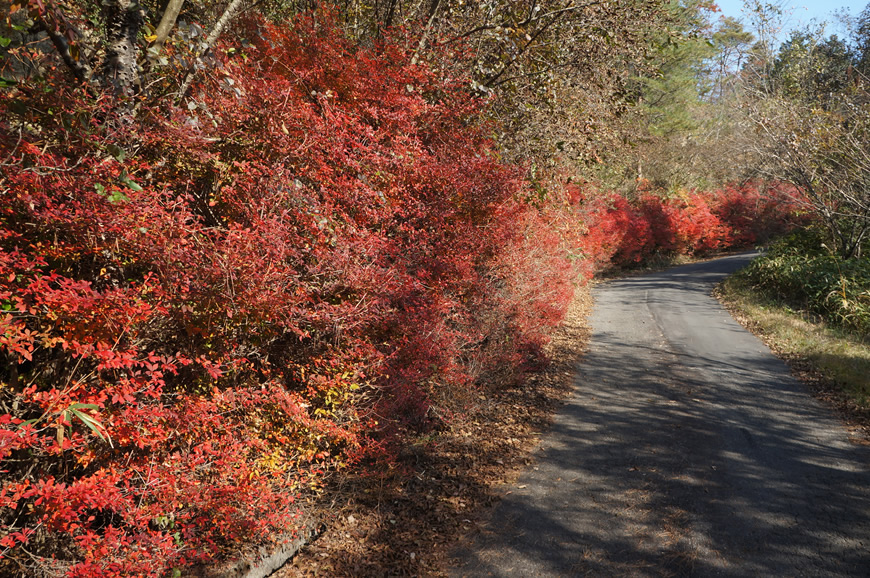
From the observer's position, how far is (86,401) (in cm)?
322

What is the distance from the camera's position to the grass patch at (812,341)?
8.39 metres

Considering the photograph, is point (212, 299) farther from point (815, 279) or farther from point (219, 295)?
point (815, 279)

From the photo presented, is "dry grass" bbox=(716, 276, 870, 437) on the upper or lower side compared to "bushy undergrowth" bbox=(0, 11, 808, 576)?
lower

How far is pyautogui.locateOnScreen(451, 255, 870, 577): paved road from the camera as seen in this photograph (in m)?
4.42

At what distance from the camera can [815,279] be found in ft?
45.5

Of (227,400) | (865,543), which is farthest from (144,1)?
(865,543)

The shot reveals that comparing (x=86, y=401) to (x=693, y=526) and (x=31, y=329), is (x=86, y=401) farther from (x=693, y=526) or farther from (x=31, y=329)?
(x=693, y=526)

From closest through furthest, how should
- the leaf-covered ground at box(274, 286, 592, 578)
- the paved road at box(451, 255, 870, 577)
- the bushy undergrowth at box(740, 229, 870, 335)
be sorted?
the paved road at box(451, 255, 870, 577) < the leaf-covered ground at box(274, 286, 592, 578) < the bushy undergrowth at box(740, 229, 870, 335)

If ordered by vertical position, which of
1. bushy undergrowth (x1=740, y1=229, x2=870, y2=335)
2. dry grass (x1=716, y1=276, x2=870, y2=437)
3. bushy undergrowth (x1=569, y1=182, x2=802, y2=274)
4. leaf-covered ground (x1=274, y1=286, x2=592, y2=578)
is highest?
bushy undergrowth (x1=569, y1=182, x2=802, y2=274)

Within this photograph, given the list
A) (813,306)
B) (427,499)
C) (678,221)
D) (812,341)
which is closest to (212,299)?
(427,499)

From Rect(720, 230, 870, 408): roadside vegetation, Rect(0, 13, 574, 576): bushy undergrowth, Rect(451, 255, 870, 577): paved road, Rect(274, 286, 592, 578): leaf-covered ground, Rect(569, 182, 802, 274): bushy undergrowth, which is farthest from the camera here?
Rect(569, 182, 802, 274): bushy undergrowth

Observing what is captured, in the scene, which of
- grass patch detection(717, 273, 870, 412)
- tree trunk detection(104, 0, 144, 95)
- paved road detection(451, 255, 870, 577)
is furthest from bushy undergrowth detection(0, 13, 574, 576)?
grass patch detection(717, 273, 870, 412)

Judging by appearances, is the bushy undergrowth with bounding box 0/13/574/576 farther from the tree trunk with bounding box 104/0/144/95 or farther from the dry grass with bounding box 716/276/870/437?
the dry grass with bounding box 716/276/870/437

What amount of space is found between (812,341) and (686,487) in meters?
7.51
